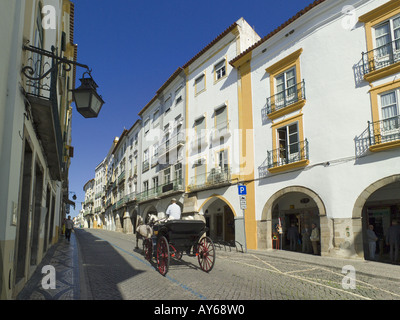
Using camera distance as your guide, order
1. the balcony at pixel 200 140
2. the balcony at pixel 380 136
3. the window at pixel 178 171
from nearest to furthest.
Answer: the balcony at pixel 380 136 < the balcony at pixel 200 140 < the window at pixel 178 171

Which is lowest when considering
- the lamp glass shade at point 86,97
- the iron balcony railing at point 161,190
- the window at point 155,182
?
the iron balcony railing at point 161,190

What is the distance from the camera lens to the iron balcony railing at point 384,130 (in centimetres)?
1105

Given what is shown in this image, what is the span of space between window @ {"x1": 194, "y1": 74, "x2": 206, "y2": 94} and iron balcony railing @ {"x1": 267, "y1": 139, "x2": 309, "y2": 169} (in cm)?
905

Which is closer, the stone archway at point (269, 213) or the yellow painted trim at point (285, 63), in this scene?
the stone archway at point (269, 213)

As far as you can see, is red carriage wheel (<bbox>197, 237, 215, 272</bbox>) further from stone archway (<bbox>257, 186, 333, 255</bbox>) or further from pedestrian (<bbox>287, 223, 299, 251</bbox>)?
pedestrian (<bbox>287, 223, 299, 251</bbox>)

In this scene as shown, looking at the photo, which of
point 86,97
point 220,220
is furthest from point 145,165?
point 86,97

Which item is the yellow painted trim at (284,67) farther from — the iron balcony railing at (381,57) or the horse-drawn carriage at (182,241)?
the horse-drawn carriage at (182,241)

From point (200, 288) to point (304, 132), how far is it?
10.0 meters

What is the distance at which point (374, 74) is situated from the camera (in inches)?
464

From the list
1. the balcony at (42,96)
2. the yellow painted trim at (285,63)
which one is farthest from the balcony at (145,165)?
the balcony at (42,96)

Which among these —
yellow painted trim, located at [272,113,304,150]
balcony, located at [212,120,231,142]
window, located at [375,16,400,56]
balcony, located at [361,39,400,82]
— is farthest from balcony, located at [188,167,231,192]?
window, located at [375,16,400,56]

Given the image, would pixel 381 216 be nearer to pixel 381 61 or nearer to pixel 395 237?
pixel 395 237

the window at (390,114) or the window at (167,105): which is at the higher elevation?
the window at (167,105)

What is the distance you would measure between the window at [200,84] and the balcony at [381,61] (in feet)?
39.1
